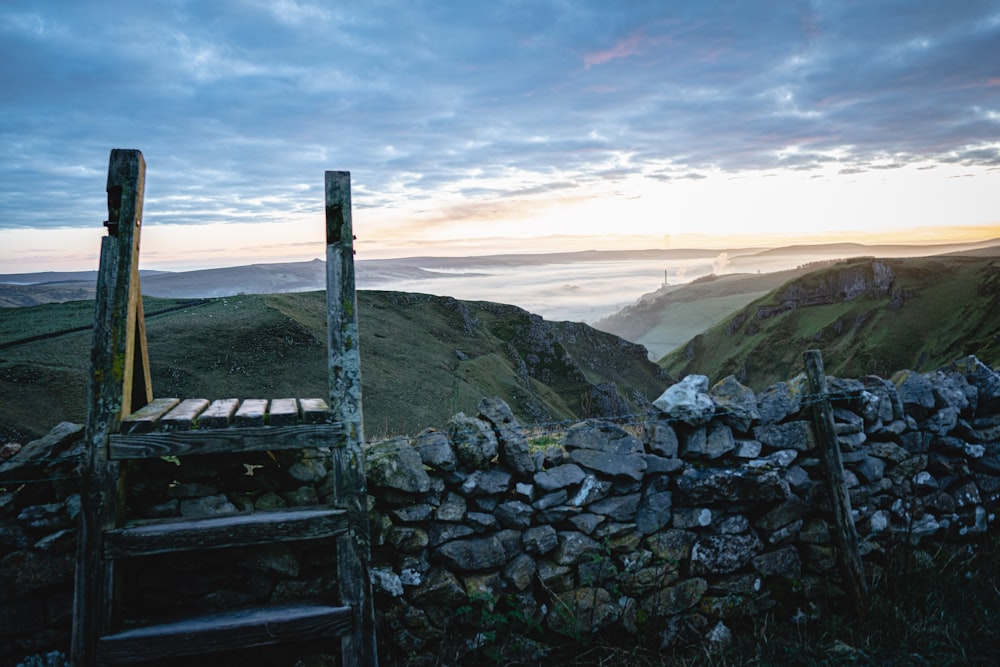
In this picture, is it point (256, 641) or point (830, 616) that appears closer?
point (256, 641)

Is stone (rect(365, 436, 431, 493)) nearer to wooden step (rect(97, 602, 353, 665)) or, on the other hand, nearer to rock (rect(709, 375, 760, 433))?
wooden step (rect(97, 602, 353, 665))

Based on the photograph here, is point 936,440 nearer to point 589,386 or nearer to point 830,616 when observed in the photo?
point 830,616

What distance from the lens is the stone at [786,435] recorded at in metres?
6.01

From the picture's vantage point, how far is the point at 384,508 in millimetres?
4840

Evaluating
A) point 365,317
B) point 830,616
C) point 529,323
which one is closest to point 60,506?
point 830,616

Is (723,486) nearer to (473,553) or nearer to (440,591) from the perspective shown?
(473,553)

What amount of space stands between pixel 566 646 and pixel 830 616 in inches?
99.3

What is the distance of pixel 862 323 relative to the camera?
82062mm

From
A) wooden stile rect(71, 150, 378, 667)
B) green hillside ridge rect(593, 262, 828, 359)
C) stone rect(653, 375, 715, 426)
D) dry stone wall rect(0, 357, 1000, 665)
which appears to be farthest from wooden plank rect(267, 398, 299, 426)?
green hillside ridge rect(593, 262, 828, 359)

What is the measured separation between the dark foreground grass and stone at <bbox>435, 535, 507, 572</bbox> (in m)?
0.62

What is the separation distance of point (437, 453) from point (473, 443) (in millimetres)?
303

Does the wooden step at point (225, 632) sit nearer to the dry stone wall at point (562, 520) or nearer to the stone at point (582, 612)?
the dry stone wall at point (562, 520)

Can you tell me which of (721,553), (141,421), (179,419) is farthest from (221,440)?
(721,553)

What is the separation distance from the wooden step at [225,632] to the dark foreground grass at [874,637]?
1.29 meters
